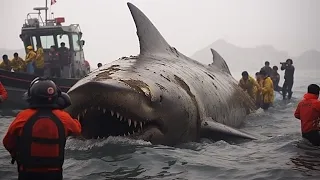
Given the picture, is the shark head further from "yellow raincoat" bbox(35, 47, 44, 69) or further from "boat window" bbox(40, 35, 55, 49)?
"boat window" bbox(40, 35, 55, 49)

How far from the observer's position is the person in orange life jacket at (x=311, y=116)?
29.7ft

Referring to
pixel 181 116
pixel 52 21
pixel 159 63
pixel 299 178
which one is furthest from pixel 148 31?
pixel 52 21

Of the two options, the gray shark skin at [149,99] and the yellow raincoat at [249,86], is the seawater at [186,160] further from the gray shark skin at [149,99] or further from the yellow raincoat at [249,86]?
the yellow raincoat at [249,86]

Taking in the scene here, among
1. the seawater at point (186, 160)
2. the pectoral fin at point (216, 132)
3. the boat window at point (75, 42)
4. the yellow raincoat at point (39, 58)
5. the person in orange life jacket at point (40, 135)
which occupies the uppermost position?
the boat window at point (75, 42)

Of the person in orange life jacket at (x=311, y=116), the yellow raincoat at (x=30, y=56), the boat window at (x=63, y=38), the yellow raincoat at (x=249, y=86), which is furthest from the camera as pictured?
the boat window at (x=63, y=38)

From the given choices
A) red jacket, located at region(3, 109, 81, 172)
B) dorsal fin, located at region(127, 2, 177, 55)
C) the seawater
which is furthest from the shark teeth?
dorsal fin, located at region(127, 2, 177, 55)

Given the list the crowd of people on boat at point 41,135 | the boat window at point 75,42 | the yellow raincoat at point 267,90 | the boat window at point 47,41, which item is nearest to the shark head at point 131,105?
the crowd of people on boat at point 41,135

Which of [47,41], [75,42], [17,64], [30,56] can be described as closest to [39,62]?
[30,56]

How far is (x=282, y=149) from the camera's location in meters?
8.74

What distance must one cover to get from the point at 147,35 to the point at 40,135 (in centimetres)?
695

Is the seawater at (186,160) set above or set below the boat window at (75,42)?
below

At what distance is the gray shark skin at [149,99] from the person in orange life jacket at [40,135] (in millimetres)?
2366

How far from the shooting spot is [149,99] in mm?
7859

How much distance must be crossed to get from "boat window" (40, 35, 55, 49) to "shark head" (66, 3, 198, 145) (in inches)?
587
